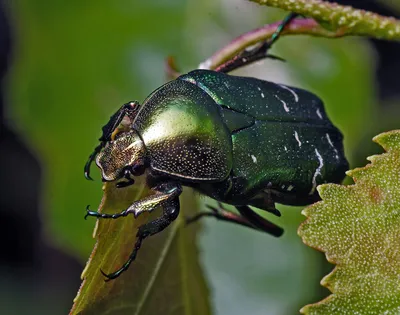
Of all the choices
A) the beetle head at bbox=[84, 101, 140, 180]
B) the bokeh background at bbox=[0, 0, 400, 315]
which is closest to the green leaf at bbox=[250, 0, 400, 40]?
the beetle head at bbox=[84, 101, 140, 180]

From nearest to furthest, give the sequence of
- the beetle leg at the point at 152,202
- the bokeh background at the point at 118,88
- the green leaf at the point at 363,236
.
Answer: the green leaf at the point at 363,236 < the beetle leg at the point at 152,202 < the bokeh background at the point at 118,88

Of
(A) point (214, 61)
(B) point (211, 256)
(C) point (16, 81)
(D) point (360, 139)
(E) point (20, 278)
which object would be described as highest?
(A) point (214, 61)

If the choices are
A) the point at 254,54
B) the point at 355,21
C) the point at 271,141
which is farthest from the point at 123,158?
the point at 355,21

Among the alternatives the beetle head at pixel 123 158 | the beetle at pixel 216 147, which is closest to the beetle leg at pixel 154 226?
the beetle at pixel 216 147

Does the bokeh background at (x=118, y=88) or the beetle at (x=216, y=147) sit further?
the bokeh background at (x=118, y=88)

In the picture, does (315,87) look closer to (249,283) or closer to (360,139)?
(360,139)

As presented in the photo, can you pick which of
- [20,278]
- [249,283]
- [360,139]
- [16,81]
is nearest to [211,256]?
[249,283]

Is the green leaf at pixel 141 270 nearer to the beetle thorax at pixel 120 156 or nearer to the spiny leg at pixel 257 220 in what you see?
the beetle thorax at pixel 120 156
